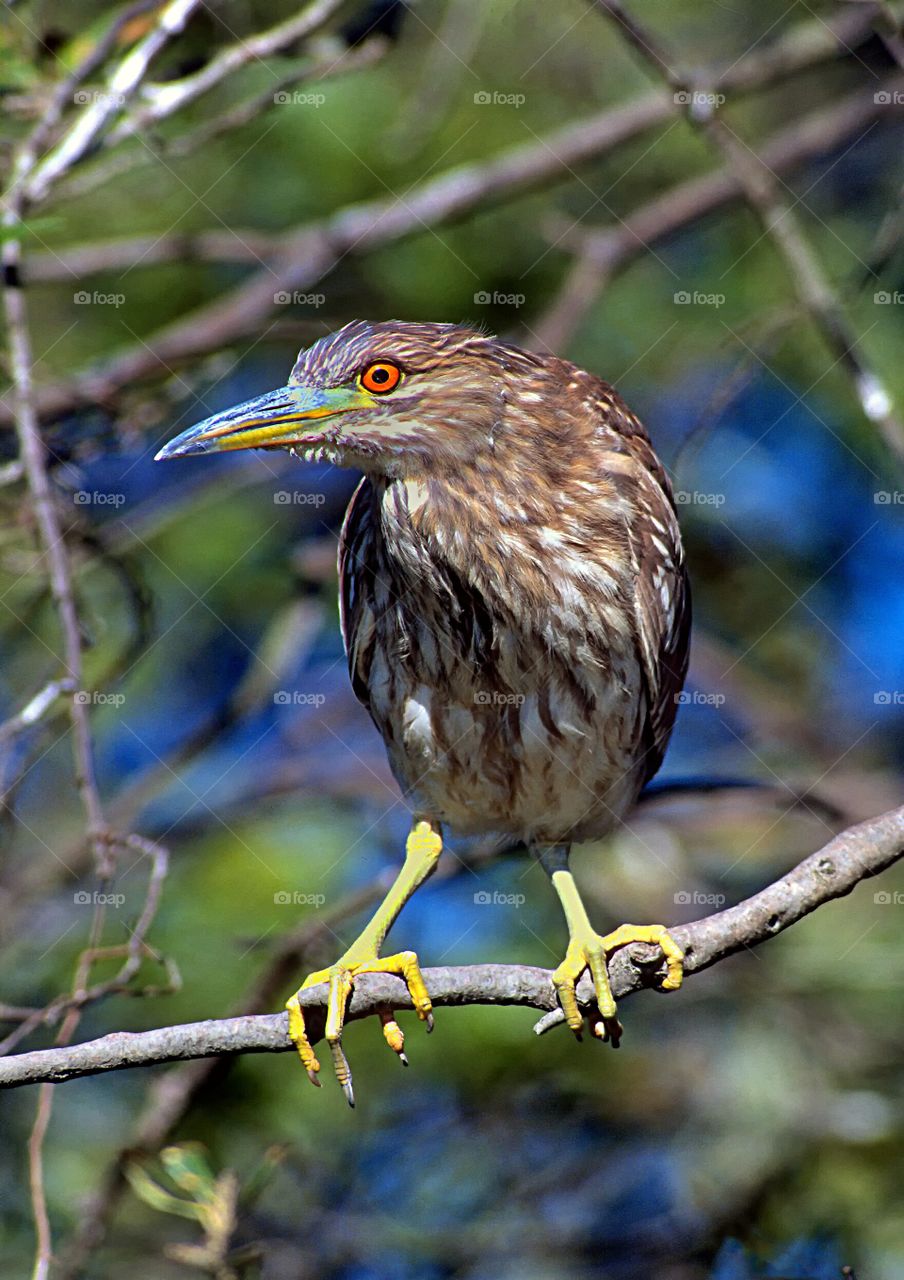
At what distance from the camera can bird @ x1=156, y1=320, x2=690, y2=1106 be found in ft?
11.0

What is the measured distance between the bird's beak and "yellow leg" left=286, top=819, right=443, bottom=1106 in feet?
3.81

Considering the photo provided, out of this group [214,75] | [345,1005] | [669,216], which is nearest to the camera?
[345,1005]

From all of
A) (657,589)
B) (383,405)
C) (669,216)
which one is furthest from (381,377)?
(669,216)

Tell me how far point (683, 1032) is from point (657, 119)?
3317 millimetres

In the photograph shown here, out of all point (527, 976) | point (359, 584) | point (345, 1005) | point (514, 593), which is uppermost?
point (359, 584)

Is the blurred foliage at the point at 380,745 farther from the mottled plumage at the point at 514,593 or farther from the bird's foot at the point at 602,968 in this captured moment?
the bird's foot at the point at 602,968

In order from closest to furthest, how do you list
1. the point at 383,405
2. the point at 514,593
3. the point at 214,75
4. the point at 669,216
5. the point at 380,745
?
the point at 383,405 < the point at 514,593 < the point at 214,75 < the point at 669,216 < the point at 380,745

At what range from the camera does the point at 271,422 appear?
3264mm

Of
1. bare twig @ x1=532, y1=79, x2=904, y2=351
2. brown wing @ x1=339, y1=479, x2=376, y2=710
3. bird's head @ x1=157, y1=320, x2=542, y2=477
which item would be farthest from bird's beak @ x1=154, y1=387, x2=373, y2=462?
bare twig @ x1=532, y1=79, x2=904, y2=351

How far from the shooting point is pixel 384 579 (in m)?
3.67

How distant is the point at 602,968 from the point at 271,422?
142 centimetres

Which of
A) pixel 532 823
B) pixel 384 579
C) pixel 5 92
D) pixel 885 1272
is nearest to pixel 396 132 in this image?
pixel 5 92

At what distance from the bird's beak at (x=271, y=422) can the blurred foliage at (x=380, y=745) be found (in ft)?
2.81

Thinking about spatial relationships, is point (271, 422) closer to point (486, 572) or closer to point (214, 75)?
point (486, 572)
